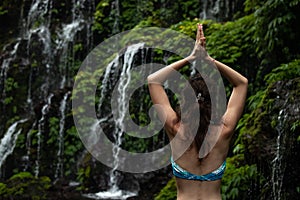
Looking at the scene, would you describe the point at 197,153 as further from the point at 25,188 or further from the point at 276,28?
the point at 25,188

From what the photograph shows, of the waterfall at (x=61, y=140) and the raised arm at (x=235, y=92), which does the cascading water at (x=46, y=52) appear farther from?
the raised arm at (x=235, y=92)

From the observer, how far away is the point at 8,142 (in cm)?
1346

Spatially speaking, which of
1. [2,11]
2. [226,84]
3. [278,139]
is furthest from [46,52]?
[278,139]

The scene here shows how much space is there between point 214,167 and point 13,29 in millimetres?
A: 16586

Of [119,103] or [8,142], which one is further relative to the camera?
[8,142]

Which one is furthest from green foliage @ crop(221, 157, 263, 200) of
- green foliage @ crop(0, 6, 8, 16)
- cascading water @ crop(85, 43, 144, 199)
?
green foliage @ crop(0, 6, 8, 16)

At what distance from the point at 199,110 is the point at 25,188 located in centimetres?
880

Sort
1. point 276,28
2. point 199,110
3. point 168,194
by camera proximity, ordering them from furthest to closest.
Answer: point 276,28 → point 168,194 → point 199,110

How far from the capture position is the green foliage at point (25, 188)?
10.5 m

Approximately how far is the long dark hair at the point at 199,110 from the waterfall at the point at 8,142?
36.3 feet

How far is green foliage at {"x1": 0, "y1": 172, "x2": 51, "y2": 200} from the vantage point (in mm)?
10523

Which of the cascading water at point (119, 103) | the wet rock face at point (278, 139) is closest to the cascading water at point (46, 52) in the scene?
the cascading water at point (119, 103)

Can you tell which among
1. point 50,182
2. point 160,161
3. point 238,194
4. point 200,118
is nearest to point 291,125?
point 238,194

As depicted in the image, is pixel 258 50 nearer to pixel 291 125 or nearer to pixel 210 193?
pixel 291 125
